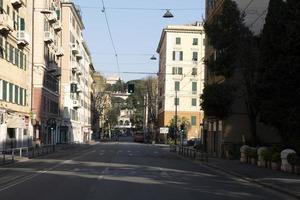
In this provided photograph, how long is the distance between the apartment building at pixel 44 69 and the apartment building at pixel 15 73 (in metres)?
6.47

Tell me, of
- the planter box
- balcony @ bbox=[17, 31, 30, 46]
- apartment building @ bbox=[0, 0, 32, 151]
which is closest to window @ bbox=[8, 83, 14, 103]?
apartment building @ bbox=[0, 0, 32, 151]

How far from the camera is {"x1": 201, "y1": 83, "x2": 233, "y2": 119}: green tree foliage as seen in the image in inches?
1828

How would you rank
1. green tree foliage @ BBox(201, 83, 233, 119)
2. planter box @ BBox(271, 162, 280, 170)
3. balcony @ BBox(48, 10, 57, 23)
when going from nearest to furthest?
planter box @ BBox(271, 162, 280, 170) < green tree foliage @ BBox(201, 83, 233, 119) < balcony @ BBox(48, 10, 57, 23)

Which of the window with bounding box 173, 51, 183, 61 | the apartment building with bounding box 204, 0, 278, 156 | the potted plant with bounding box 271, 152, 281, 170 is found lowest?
the potted plant with bounding box 271, 152, 281, 170

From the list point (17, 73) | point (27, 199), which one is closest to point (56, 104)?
point (17, 73)

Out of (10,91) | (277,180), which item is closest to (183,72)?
(10,91)

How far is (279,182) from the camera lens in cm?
2419

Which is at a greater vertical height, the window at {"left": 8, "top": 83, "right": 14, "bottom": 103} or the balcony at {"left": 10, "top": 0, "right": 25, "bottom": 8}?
the balcony at {"left": 10, "top": 0, "right": 25, "bottom": 8}

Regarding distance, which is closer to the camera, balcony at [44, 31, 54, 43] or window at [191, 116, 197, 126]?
balcony at [44, 31, 54, 43]

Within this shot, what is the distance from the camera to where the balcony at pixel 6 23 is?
49.2 m

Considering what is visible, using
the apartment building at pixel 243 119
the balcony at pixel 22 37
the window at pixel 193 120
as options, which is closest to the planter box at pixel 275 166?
the apartment building at pixel 243 119

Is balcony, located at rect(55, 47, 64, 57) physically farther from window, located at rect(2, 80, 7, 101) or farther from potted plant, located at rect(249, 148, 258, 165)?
potted plant, located at rect(249, 148, 258, 165)

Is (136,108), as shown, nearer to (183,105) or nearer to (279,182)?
(183,105)

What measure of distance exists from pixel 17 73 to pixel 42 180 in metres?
35.8
